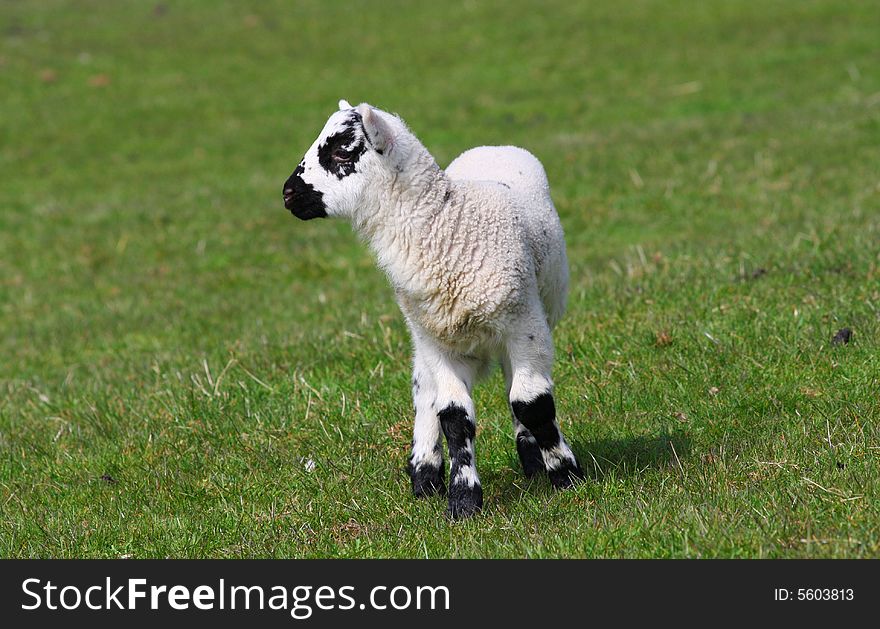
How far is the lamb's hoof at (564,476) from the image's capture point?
636 cm

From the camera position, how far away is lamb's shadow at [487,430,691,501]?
6.42 metres

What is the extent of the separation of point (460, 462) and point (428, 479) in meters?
0.43

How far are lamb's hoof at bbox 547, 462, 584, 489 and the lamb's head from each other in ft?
6.03

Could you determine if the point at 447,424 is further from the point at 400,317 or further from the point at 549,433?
the point at 400,317

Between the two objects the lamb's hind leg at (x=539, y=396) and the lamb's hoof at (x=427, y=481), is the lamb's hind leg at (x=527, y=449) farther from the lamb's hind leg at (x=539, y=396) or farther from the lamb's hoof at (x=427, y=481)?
the lamb's hoof at (x=427, y=481)

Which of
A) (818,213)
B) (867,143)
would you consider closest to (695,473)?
(818,213)

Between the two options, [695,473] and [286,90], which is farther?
[286,90]

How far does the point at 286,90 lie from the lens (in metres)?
29.9

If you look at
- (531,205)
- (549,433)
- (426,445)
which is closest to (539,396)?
(549,433)

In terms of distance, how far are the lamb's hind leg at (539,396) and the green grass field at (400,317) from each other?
8.3 inches

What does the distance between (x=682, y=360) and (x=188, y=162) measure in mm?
19267

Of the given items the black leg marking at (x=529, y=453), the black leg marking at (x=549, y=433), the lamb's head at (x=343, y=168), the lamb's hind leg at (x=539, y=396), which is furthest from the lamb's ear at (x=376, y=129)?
the black leg marking at (x=529, y=453)
